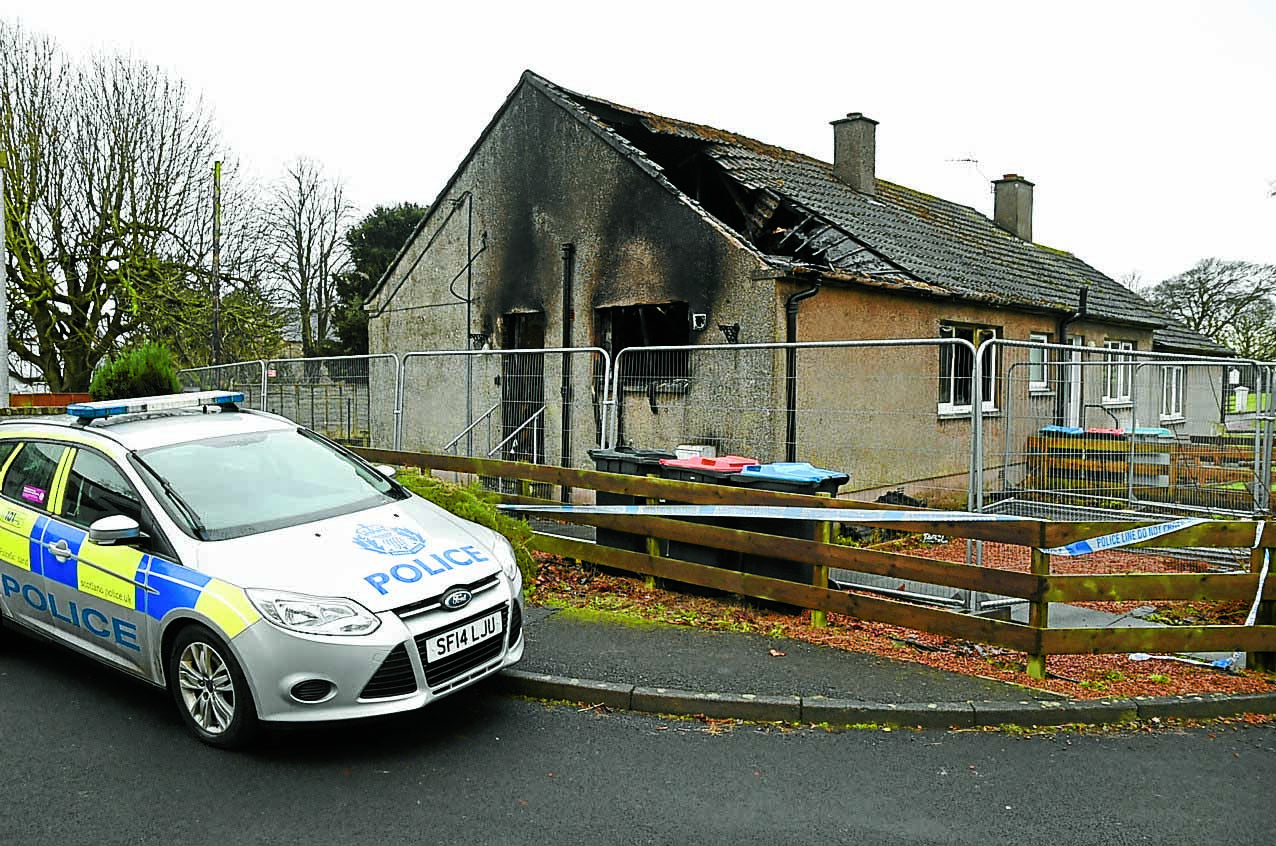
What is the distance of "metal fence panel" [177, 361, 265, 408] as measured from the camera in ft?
56.1

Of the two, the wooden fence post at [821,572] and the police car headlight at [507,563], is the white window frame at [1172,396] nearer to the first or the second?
the wooden fence post at [821,572]

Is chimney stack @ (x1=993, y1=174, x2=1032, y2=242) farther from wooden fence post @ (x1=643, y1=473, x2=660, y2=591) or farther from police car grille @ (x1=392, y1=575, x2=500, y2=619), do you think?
police car grille @ (x1=392, y1=575, x2=500, y2=619)

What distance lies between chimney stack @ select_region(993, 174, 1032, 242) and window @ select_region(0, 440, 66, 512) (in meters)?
23.3

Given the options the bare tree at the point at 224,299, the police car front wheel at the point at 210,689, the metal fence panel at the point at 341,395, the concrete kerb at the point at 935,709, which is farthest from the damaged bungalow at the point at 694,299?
the bare tree at the point at 224,299

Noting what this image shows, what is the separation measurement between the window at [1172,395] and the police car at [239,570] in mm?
9709

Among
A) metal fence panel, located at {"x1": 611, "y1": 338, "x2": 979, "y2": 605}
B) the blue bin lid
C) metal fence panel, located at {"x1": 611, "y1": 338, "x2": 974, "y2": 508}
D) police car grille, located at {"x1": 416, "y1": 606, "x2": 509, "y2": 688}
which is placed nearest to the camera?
police car grille, located at {"x1": 416, "y1": 606, "x2": 509, "y2": 688}

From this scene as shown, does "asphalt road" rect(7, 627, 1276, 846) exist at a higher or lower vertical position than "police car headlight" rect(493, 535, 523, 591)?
lower

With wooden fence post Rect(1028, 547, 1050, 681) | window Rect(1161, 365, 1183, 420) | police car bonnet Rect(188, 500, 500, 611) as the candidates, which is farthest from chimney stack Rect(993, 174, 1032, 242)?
police car bonnet Rect(188, 500, 500, 611)

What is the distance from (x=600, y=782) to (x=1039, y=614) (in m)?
2.90

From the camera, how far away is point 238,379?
18.5 meters

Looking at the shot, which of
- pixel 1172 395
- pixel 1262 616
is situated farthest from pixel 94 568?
pixel 1172 395

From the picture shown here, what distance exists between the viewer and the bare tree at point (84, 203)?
2517 cm

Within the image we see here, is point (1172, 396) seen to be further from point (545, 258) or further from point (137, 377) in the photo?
point (137, 377)

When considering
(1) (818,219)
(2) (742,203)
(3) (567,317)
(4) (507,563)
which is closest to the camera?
(4) (507,563)
